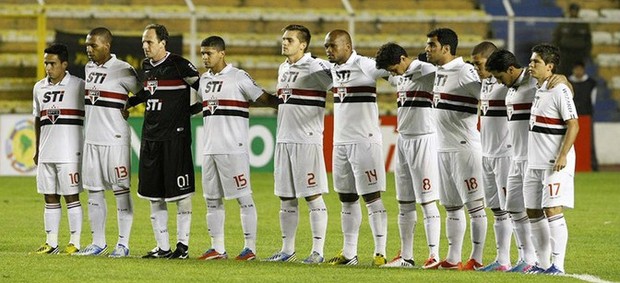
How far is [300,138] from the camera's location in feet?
36.1

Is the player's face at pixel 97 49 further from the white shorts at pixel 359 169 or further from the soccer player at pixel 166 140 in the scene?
the white shorts at pixel 359 169

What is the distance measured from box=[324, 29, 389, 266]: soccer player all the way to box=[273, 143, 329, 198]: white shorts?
0.19m

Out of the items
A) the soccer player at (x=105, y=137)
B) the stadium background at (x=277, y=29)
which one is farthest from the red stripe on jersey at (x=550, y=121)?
the stadium background at (x=277, y=29)

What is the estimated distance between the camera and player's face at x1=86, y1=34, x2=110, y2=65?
11.3 meters

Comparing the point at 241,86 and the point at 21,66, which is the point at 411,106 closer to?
the point at 241,86

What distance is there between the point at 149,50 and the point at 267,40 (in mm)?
13738

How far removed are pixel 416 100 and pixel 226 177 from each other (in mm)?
1636

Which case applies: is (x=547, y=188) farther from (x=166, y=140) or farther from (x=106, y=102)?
(x=106, y=102)

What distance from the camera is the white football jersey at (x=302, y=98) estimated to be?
1098 cm

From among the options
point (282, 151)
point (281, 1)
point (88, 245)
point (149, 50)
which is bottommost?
point (88, 245)

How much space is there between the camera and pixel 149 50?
11156 millimetres

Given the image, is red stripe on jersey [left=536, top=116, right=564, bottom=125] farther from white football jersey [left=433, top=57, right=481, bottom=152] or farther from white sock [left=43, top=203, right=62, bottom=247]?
white sock [left=43, top=203, right=62, bottom=247]

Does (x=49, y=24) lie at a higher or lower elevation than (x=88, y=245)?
higher

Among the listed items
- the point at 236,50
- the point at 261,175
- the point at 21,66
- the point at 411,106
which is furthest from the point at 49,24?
the point at 411,106
